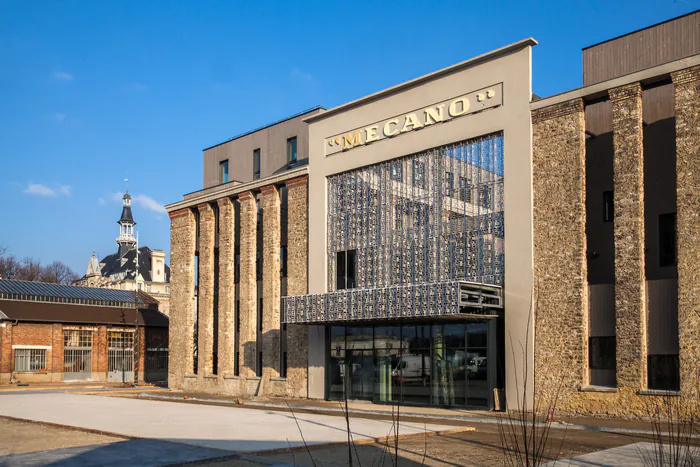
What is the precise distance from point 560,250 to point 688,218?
4441mm

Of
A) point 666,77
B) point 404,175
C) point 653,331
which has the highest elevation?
point 666,77

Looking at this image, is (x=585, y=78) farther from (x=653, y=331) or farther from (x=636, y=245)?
(x=653, y=331)

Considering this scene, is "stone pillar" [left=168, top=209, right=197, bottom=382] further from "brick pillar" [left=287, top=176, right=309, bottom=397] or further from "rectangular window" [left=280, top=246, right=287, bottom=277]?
"brick pillar" [left=287, top=176, right=309, bottom=397]

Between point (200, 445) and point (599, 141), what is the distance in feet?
59.3

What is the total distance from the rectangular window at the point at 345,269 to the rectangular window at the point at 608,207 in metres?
11.4

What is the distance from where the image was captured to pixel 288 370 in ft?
115

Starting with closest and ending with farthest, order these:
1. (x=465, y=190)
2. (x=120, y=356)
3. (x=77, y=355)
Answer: (x=465, y=190)
(x=77, y=355)
(x=120, y=356)

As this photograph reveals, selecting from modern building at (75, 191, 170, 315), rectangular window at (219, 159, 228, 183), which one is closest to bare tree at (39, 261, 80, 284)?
modern building at (75, 191, 170, 315)

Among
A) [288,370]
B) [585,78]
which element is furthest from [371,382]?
[585,78]

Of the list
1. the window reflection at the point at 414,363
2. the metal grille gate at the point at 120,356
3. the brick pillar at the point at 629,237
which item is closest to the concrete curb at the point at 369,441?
the window reflection at the point at 414,363

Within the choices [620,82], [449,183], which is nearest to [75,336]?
[449,183]

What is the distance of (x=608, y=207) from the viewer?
25750 millimetres

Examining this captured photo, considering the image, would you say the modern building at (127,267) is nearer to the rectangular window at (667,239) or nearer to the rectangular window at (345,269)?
the rectangular window at (345,269)

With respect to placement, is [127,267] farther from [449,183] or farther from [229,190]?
[449,183]
